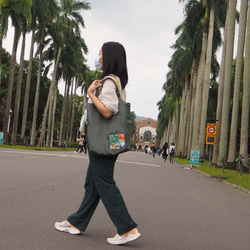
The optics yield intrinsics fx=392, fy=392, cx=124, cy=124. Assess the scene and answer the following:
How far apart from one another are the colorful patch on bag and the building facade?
184 meters

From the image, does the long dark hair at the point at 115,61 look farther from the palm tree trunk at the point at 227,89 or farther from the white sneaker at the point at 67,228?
the palm tree trunk at the point at 227,89

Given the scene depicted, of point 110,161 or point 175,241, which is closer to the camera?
point 110,161

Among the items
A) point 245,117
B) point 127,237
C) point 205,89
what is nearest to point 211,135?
point 245,117

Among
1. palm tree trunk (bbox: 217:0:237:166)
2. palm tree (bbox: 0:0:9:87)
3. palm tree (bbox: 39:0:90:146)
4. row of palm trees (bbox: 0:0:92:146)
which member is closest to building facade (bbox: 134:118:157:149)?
row of palm trees (bbox: 0:0:92:146)

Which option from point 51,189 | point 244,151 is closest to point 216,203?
point 51,189

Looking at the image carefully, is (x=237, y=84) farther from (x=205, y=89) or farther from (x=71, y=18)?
(x=71, y=18)

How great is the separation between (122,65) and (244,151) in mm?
15799

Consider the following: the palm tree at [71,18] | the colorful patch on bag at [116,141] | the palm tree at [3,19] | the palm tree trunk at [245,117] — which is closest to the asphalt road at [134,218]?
the colorful patch on bag at [116,141]

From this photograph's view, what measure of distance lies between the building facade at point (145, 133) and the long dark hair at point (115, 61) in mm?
183856

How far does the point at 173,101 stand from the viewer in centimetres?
6606

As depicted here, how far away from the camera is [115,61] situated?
3783 millimetres

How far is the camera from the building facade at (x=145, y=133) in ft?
623

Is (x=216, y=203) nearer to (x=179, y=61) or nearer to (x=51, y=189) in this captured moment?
(x=51, y=189)

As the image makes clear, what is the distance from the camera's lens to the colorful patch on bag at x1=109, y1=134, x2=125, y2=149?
3.49 meters
